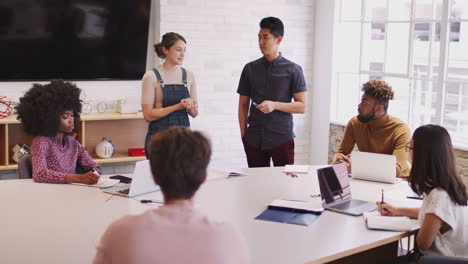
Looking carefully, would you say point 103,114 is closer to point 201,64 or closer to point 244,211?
point 201,64

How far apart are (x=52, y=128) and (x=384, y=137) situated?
1.94 meters

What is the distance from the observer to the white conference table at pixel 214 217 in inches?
91.9

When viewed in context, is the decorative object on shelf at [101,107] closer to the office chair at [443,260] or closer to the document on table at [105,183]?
the document on table at [105,183]

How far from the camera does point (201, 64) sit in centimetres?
579

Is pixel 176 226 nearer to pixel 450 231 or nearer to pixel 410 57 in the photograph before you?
pixel 450 231

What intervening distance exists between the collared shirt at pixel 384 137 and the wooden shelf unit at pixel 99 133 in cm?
216

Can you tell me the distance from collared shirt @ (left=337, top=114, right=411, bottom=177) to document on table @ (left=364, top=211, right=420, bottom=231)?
945mm

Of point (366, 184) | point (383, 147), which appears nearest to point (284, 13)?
point (383, 147)

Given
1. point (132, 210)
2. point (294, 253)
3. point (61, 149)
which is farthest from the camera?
point (61, 149)

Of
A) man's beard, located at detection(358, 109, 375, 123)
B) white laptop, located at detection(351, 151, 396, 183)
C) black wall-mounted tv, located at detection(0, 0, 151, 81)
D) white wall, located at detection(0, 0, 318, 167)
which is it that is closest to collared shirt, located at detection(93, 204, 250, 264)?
white laptop, located at detection(351, 151, 396, 183)

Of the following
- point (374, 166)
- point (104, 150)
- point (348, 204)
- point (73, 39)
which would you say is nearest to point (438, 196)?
point (348, 204)

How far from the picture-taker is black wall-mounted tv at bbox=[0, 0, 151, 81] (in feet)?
16.8

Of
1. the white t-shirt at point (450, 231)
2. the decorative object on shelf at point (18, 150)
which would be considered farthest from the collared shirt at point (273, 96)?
the decorative object on shelf at point (18, 150)

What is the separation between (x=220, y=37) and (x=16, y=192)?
3112 millimetres
